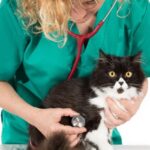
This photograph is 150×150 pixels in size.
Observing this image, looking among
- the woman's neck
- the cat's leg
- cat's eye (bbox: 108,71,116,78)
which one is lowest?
the cat's leg

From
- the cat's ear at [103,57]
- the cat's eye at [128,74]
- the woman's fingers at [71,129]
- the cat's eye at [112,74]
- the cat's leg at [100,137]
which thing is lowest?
the cat's leg at [100,137]

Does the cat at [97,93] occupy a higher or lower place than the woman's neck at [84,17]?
lower

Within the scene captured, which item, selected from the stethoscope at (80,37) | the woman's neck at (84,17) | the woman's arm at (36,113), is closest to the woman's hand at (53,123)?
the woman's arm at (36,113)

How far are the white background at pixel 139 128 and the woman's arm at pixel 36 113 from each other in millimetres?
584

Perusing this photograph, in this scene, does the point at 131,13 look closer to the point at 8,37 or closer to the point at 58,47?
the point at 58,47

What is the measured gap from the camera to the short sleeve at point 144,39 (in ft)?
4.20

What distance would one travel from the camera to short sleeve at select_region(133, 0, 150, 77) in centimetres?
128

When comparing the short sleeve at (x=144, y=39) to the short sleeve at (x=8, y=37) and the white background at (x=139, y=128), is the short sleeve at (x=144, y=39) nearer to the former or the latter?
the short sleeve at (x=8, y=37)

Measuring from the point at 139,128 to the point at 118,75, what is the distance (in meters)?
0.71

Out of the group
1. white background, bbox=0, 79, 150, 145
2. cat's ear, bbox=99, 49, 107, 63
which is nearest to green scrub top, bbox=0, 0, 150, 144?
cat's ear, bbox=99, 49, 107, 63

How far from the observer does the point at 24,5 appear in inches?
49.0

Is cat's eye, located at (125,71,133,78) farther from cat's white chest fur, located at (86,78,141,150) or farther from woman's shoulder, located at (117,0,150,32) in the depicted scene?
woman's shoulder, located at (117,0,150,32)

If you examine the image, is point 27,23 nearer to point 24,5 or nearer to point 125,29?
point 24,5

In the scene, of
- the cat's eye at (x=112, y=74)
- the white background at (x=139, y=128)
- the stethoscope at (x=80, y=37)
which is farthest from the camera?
the white background at (x=139, y=128)
